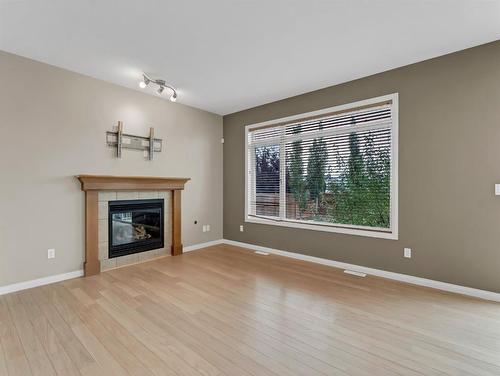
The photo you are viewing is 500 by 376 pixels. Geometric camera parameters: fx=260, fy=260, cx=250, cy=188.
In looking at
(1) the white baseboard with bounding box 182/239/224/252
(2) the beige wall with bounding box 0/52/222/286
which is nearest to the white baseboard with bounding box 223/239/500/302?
(1) the white baseboard with bounding box 182/239/224/252

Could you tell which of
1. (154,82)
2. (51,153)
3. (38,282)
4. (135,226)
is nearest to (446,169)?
(154,82)

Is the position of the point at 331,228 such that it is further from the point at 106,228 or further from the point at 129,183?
the point at 106,228

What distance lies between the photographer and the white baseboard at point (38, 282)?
2985mm

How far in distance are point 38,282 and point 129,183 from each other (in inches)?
Answer: 65.2

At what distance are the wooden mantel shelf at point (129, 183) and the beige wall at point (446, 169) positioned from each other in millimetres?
3066

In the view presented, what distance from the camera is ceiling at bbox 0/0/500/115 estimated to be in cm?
226

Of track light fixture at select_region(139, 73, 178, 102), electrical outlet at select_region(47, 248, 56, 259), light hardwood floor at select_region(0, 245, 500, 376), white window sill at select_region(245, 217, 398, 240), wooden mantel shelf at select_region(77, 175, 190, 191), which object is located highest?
track light fixture at select_region(139, 73, 178, 102)

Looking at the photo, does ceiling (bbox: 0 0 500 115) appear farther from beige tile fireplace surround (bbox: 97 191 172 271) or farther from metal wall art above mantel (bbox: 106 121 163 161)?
beige tile fireplace surround (bbox: 97 191 172 271)

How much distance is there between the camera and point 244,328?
7.47ft

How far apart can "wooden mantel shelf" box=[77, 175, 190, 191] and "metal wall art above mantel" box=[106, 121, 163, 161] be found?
0.39 m

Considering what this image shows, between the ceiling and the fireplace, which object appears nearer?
the ceiling

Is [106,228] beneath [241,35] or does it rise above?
beneath

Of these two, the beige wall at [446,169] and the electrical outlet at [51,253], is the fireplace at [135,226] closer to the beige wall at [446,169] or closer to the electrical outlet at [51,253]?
the electrical outlet at [51,253]

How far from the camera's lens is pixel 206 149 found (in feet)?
17.5
